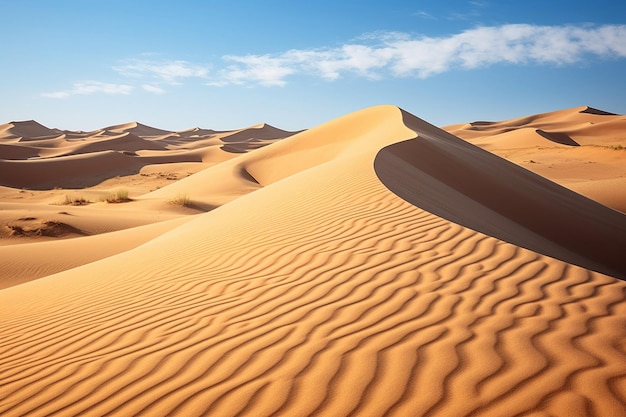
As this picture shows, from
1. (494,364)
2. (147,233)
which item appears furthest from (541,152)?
(494,364)

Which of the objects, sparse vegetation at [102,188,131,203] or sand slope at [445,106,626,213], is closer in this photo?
sand slope at [445,106,626,213]

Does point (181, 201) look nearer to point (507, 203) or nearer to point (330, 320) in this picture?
point (507, 203)

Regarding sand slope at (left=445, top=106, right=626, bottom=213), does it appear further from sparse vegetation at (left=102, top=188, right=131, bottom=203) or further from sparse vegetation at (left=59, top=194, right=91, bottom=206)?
sparse vegetation at (left=59, top=194, right=91, bottom=206)

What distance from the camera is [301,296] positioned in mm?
3498

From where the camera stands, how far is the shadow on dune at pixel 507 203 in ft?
23.6

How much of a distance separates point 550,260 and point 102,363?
341 cm

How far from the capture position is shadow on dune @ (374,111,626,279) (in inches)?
283

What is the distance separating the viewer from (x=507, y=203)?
1020cm

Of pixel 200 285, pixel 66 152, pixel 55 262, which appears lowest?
pixel 55 262

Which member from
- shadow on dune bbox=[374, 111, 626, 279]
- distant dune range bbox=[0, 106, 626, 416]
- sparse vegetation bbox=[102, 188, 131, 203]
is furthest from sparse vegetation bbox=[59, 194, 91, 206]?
shadow on dune bbox=[374, 111, 626, 279]

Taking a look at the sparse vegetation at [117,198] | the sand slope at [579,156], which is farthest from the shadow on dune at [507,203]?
the sparse vegetation at [117,198]

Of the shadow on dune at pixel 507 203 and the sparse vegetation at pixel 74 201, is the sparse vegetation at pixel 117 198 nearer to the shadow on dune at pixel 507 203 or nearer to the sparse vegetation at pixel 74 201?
the sparse vegetation at pixel 74 201

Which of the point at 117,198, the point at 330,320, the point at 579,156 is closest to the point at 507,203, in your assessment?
the point at 330,320

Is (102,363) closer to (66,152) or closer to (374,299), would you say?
(374,299)
